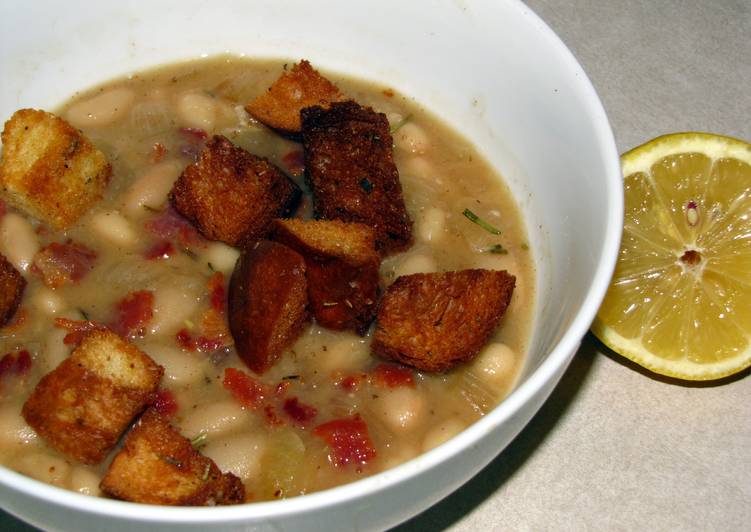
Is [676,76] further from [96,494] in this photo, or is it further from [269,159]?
[96,494]

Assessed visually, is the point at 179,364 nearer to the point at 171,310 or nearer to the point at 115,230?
the point at 171,310

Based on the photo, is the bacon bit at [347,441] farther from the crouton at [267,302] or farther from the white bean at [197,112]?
the white bean at [197,112]

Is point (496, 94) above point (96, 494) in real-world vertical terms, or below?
above

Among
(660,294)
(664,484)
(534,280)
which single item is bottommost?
(664,484)

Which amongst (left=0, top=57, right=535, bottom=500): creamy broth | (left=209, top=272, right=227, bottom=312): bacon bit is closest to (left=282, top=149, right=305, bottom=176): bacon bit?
(left=0, top=57, right=535, bottom=500): creamy broth

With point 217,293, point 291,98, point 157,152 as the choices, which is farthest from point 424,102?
point 217,293

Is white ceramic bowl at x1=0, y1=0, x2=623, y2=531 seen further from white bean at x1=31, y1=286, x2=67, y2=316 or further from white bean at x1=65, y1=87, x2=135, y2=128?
white bean at x1=31, y1=286, x2=67, y2=316

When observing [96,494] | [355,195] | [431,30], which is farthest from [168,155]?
[96,494]
